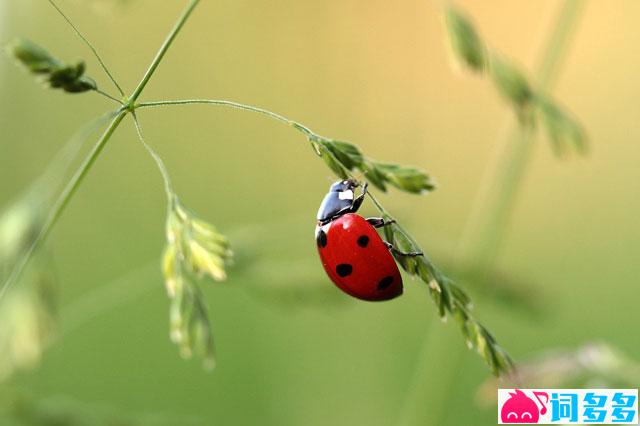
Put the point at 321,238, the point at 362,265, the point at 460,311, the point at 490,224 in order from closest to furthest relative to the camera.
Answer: the point at 460,311 < the point at 362,265 < the point at 321,238 < the point at 490,224

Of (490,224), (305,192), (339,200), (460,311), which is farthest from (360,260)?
(305,192)

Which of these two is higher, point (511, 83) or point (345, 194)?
point (511, 83)

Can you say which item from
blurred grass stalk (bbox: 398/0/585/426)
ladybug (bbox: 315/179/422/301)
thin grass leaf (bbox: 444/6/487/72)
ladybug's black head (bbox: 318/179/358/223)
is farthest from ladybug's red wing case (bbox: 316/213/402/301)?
blurred grass stalk (bbox: 398/0/585/426)

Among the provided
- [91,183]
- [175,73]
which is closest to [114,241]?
[91,183]

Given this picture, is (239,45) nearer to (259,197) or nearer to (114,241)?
(259,197)

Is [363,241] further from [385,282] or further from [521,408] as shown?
[521,408]

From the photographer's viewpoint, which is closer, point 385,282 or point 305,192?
point 385,282
